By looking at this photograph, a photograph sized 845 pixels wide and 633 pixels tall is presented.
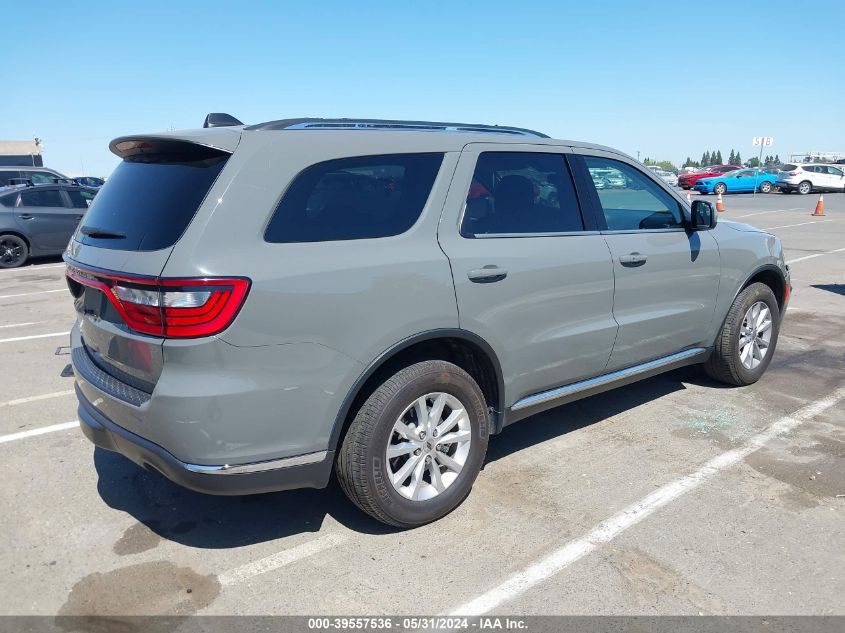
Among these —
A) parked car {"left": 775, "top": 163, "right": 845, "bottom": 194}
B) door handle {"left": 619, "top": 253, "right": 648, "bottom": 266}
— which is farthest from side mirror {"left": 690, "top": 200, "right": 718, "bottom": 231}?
parked car {"left": 775, "top": 163, "right": 845, "bottom": 194}

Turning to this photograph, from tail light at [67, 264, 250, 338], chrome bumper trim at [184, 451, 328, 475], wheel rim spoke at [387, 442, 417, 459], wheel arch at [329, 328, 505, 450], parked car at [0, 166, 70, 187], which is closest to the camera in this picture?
tail light at [67, 264, 250, 338]

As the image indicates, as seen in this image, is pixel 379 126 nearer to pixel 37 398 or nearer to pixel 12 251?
pixel 37 398

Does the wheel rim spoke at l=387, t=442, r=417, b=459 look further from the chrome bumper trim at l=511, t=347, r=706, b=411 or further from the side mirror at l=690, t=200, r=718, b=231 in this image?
the side mirror at l=690, t=200, r=718, b=231

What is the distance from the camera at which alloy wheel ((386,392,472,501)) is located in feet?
10.6

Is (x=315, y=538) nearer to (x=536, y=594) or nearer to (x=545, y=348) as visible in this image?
(x=536, y=594)

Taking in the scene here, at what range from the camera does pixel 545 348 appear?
3768 millimetres

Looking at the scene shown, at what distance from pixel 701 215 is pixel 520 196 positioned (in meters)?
1.58

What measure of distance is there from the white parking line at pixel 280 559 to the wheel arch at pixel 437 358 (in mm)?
532

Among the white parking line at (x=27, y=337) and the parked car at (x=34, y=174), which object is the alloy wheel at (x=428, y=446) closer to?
the white parking line at (x=27, y=337)

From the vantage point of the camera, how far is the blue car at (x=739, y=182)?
3484 cm

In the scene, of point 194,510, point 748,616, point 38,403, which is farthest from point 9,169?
point 748,616

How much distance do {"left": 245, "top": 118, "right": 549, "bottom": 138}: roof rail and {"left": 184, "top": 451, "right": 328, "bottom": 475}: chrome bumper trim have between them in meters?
1.44

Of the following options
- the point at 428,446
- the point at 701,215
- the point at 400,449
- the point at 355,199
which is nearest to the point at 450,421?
the point at 428,446

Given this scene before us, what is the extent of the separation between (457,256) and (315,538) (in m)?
1.53
